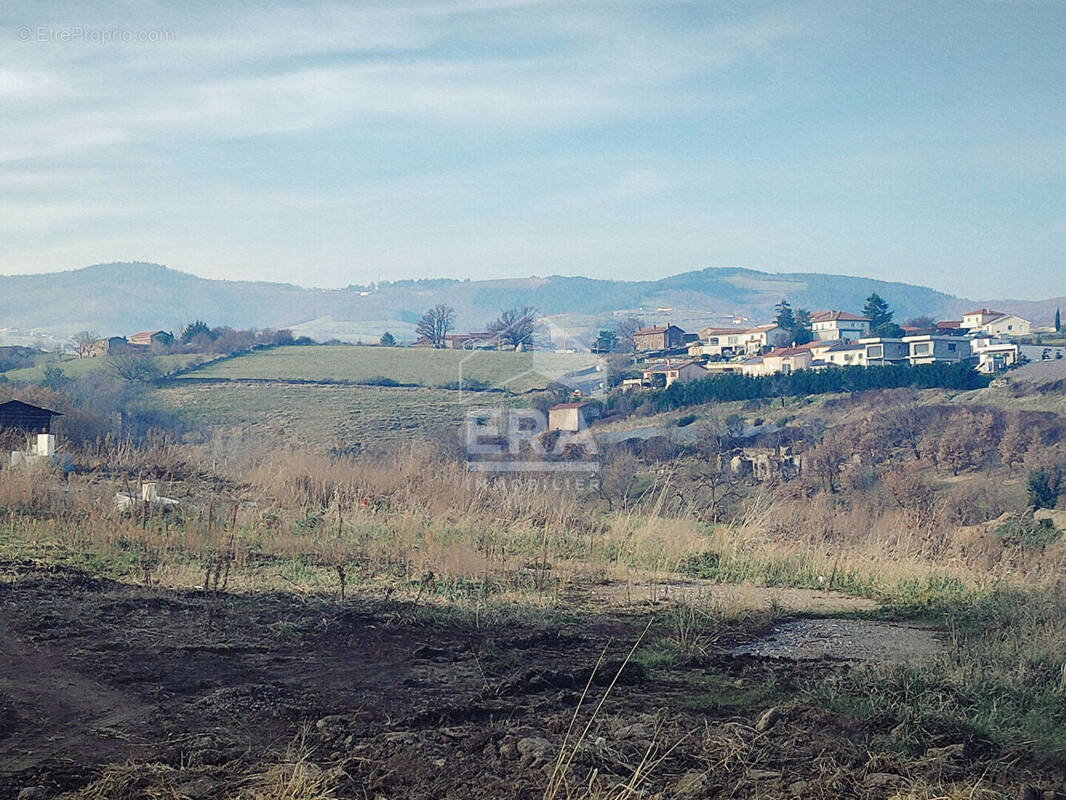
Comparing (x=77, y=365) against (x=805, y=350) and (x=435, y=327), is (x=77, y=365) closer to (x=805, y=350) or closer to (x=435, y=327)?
(x=435, y=327)

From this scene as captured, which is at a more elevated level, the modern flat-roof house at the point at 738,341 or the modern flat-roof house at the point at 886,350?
the modern flat-roof house at the point at 738,341

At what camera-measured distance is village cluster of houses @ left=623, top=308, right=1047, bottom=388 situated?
56750 mm

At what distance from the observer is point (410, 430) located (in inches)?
1740

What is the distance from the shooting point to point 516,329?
7612cm

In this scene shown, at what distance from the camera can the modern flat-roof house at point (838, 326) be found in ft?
269

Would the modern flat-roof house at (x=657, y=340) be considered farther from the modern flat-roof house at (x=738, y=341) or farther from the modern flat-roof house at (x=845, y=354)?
the modern flat-roof house at (x=845, y=354)

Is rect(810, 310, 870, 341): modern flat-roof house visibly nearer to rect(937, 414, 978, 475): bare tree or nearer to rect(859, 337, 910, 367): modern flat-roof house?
rect(859, 337, 910, 367): modern flat-roof house

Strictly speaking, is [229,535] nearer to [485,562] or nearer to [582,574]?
[485,562]

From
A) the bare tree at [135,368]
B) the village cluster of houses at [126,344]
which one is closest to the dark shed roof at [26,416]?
the bare tree at [135,368]

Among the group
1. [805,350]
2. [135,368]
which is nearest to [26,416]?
[135,368]

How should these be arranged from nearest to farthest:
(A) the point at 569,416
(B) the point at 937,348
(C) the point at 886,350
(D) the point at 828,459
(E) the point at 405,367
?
(D) the point at 828,459 < (A) the point at 569,416 < (B) the point at 937,348 < (C) the point at 886,350 < (E) the point at 405,367

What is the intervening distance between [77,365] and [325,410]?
1868cm

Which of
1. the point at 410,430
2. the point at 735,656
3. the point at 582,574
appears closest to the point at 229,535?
the point at 582,574

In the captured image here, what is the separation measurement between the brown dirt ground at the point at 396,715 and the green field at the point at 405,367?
1726 inches
